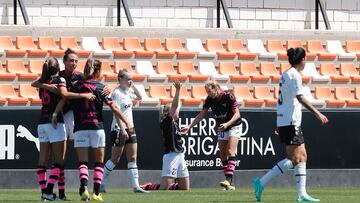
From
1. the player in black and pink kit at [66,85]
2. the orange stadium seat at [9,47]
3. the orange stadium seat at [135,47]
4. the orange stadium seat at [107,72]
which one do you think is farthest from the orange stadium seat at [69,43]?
the player in black and pink kit at [66,85]

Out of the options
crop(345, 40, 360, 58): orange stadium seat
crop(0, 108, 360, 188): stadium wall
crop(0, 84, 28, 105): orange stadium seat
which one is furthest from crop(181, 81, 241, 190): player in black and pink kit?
crop(345, 40, 360, 58): orange stadium seat

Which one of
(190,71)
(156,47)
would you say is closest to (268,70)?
(190,71)

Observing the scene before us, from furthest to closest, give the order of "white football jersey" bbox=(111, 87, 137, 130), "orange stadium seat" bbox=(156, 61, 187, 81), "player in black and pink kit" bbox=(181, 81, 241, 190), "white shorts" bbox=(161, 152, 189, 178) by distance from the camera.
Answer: "orange stadium seat" bbox=(156, 61, 187, 81) → "player in black and pink kit" bbox=(181, 81, 241, 190) → "white shorts" bbox=(161, 152, 189, 178) → "white football jersey" bbox=(111, 87, 137, 130)

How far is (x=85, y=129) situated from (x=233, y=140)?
578 cm

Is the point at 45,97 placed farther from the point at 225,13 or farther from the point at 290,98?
the point at 225,13

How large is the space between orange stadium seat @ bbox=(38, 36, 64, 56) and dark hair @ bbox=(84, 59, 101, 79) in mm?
9264

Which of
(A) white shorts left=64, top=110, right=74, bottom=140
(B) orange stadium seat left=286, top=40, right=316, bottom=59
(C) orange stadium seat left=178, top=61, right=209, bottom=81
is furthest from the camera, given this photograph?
(B) orange stadium seat left=286, top=40, right=316, bottom=59

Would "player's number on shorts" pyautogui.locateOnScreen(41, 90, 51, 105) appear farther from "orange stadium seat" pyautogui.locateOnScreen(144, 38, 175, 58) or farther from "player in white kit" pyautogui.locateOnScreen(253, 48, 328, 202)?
"orange stadium seat" pyautogui.locateOnScreen(144, 38, 175, 58)

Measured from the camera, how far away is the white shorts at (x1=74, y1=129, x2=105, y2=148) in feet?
58.3

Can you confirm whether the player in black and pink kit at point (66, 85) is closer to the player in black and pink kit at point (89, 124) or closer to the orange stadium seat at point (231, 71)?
the player in black and pink kit at point (89, 124)

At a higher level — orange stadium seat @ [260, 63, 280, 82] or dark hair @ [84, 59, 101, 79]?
dark hair @ [84, 59, 101, 79]

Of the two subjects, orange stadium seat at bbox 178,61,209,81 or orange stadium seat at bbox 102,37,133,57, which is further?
orange stadium seat at bbox 178,61,209,81

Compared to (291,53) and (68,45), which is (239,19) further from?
(291,53)

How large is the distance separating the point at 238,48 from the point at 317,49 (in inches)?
80.9
